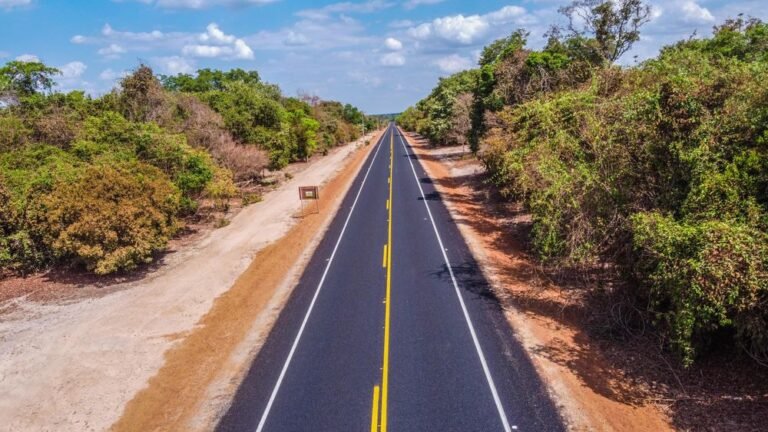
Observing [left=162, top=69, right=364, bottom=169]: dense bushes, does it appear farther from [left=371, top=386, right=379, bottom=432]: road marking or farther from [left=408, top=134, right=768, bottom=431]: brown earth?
[left=371, top=386, right=379, bottom=432]: road marking

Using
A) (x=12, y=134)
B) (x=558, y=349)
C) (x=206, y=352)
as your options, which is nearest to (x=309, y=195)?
(x=12, y=134)

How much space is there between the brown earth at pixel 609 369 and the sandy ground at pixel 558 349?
0.02 metres

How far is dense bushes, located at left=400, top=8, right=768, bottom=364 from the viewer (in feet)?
30.9

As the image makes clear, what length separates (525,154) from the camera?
2152cm

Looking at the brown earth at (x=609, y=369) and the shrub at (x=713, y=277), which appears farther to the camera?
the brown earth at (x=609, y=369)

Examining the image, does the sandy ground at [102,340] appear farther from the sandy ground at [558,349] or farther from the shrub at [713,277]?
the shrub at [713,277]

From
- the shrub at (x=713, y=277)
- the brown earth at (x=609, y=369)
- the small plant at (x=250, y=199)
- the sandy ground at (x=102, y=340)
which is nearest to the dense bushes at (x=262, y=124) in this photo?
the small plant at (x=250, y=199)

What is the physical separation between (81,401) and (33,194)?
13.5 meters

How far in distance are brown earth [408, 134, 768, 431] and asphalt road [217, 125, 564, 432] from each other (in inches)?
27.5

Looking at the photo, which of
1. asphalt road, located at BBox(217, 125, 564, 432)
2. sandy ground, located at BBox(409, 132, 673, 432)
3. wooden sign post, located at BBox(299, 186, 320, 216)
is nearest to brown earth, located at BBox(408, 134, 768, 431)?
sandy ground, located at BBox(409, 132, 673, 432)

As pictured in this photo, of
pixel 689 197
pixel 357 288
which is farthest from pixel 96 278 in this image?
pixel 689 197

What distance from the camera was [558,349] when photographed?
13000 millimetres

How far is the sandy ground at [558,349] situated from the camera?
10.1 m

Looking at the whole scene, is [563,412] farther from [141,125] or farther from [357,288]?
[141,125]
